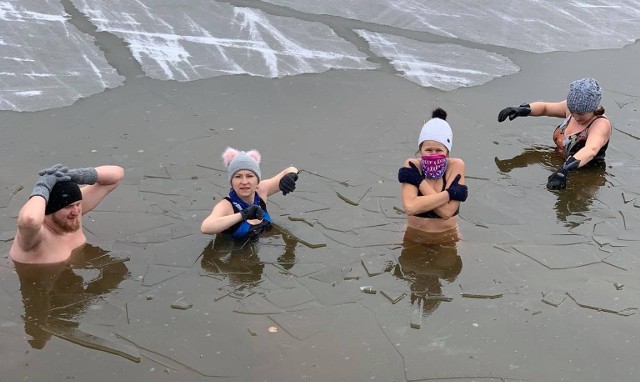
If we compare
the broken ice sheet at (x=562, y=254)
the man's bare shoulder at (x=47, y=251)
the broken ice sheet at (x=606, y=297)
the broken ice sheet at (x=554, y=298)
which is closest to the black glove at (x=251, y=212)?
the man's bare shoulder at (x=47, y=251)

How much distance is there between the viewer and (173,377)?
166 inches

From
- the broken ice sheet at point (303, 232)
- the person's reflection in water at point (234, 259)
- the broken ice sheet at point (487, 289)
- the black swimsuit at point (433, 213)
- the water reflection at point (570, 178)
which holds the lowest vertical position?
the person's reflection in water at point (234, 259)

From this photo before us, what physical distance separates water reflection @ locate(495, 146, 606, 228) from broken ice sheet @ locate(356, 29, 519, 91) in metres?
1.45

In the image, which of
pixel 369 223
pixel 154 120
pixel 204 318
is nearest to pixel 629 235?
pixel 369 223

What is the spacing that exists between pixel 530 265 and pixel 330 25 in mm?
5199

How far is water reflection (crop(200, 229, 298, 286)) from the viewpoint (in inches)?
205

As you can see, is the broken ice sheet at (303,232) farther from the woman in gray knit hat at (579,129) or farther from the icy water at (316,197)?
the woman in gray knit hat at (579,129)

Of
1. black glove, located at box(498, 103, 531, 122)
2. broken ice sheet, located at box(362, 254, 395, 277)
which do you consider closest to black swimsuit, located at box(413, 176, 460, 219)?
broken ice sheet, located at box(362, 254, 395, 277)

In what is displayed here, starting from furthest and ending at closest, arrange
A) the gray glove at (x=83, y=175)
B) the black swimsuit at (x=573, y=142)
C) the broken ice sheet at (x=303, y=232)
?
the black swimsuit at (x=573, y=142)
the broken ice sheet at (x=303, y=232)
the gray glove at (x=83, y=175)

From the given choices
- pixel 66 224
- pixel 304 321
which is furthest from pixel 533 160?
pixel 66 224

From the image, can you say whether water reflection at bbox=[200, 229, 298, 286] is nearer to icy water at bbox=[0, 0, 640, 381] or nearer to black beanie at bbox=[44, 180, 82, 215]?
icy water at bbox=[0, 0, 640, 381]

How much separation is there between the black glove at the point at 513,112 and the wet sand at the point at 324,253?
0.22 meters

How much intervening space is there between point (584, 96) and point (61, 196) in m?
4.19

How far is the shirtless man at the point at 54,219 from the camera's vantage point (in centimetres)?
508
